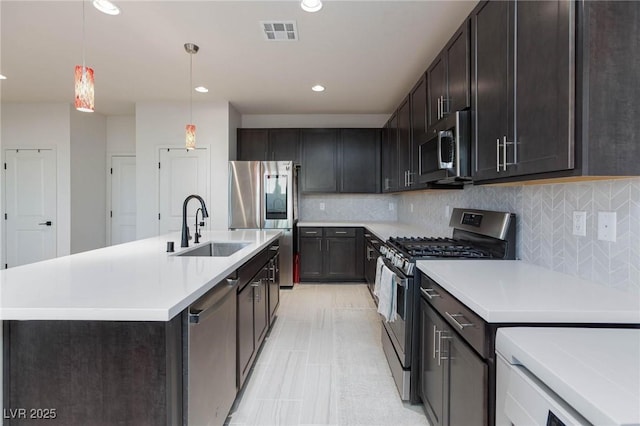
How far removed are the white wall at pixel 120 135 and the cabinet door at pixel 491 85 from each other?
Result: 5.75 meters

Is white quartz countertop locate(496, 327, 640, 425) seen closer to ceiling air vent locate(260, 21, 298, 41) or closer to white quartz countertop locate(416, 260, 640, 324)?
white quartz countertop locate(416, 260, 640, 324)

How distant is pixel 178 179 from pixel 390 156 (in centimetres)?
312

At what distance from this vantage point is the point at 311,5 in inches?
95.8

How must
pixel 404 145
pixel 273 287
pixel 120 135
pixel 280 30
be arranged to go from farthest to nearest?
pixel 120 135 → pixel 404 145 → pixel 273 287 → pixel 280 30

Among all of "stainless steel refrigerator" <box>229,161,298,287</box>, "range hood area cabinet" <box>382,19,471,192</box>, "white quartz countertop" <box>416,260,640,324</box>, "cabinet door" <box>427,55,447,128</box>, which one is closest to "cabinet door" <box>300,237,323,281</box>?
"stainless steel refrigerator" <box>229,161,298,287</box>

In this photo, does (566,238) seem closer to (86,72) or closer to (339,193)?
(86,72)

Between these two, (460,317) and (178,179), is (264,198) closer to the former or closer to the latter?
(178,179)

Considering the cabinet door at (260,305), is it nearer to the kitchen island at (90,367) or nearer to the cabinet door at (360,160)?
the kitchen island at (90,367)

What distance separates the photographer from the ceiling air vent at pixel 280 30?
273 cm

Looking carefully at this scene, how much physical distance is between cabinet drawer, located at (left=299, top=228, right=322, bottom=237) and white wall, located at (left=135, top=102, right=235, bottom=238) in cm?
115

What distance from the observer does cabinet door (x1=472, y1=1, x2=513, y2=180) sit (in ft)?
5.24

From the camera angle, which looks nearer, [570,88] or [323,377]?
[570,88]

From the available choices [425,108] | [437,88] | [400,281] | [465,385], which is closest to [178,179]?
[425,108]

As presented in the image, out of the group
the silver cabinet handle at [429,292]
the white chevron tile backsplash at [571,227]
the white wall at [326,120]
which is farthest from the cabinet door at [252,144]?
the silver cabinet handle at [429,292]
